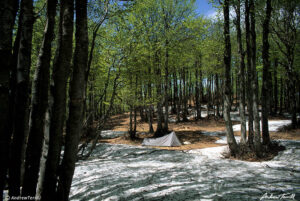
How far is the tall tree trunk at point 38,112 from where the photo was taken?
238 cm

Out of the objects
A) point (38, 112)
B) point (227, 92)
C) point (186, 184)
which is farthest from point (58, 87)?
point (227, 92)

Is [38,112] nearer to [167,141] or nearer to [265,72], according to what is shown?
[265,72]

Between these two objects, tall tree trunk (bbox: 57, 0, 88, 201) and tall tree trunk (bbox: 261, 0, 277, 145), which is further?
tall tree trunk (bbox: 261, 0, 277, 145)

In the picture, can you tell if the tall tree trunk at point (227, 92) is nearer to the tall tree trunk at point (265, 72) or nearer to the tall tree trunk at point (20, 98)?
the tall tree trunk at point (265, 72)

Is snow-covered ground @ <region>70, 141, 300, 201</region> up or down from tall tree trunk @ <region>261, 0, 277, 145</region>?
down

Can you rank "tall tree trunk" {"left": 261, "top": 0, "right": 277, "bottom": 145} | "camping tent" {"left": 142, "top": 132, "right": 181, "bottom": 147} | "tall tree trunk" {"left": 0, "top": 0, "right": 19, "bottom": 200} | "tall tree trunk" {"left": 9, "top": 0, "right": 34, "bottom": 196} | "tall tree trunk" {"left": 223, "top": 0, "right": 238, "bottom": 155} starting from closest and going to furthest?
"tall tree trunk" {"left": 0, "top": 0, "right": 19, "bottom": 200} < "tall tree trunk" {"left": 9, "top": 0, "right": 34, "bottom": 196} < "tall tree trunk" {"left": 223, "top": 0, "right": 238, "bottom": 155} < "tall tree trunk" {"left": 261, "top": 0, "right": 277, "bottom": 145} < "camping tent" {"left": 142, "top": 132, "right": 181, "bottom": 147}

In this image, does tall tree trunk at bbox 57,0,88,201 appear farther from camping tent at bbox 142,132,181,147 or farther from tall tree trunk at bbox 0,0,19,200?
camping tent at bbox 142,132,181,147

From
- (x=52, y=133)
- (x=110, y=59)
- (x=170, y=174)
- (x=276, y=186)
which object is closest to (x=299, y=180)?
(x=276, y=186)

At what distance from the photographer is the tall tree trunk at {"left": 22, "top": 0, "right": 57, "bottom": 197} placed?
2385mm

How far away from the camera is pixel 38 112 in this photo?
2502mm

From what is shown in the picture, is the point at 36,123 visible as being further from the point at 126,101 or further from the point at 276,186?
the point at 126,101

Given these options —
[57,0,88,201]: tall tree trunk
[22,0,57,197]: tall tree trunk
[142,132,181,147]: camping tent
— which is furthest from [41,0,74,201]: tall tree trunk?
[142,132,181,147]: camping tent

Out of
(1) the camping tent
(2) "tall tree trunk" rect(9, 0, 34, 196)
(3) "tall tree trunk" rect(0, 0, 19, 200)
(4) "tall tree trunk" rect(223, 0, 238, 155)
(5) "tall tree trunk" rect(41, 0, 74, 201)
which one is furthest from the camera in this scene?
(1) the camping tent

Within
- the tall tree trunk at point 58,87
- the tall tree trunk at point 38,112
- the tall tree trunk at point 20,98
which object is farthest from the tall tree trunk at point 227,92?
the tall tree trunk at point 20,98
